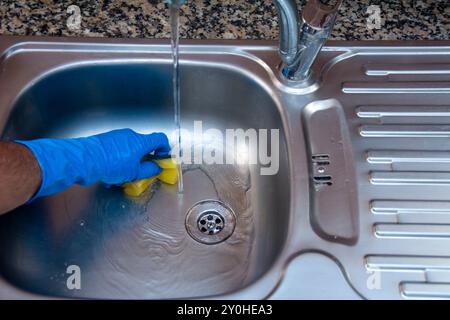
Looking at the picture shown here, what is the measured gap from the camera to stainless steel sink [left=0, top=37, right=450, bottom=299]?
767mm

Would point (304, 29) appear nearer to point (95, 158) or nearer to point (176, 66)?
point (176, 66)

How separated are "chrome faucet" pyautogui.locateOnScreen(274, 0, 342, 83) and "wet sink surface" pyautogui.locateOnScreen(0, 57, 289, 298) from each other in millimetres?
103

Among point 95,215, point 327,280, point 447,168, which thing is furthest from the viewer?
point 95,215

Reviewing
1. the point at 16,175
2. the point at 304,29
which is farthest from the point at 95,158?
the point at 304,29

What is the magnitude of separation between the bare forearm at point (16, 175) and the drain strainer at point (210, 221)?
31cm

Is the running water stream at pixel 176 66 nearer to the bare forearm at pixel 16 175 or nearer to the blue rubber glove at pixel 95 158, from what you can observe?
the blue rubber glove at pixel 95 158

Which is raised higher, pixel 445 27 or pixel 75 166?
pixel 445 27

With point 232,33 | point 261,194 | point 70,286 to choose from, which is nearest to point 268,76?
point 232,33

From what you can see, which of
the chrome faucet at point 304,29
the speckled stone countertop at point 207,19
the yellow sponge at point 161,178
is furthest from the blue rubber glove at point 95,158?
the chrome faucet at point 304,29

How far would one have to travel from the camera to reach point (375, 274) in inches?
28.3

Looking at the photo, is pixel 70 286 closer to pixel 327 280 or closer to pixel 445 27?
pixel 327 280

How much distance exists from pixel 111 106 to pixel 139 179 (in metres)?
0.17

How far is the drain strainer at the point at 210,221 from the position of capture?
3.12ft

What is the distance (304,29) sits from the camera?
0.77 metres
